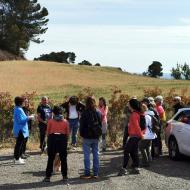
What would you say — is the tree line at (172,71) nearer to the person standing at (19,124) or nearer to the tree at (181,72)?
the tree at (181,72)

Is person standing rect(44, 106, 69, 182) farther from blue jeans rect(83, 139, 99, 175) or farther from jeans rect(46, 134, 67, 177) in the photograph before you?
blue jeans rect(83, 139, 99, 175)

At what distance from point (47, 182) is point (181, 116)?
4554mm

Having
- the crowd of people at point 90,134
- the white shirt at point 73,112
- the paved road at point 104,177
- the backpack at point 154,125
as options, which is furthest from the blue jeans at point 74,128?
the backpack at point 154,125

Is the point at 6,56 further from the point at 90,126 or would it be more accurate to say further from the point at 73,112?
the point at 90,126

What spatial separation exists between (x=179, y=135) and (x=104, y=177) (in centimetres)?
284

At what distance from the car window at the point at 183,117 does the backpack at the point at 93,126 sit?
320 centimetres

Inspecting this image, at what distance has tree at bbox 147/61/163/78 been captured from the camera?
104500mm

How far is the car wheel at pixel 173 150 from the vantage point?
14422mm

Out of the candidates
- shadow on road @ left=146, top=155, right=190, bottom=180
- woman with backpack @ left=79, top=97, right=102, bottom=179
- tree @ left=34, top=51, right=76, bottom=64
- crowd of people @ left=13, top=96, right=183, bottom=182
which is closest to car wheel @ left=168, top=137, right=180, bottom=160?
shadow on road @ left=146, top=155, right=190, bottom=180

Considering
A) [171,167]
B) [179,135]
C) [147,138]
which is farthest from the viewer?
[179,135]

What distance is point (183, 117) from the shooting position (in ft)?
47.7

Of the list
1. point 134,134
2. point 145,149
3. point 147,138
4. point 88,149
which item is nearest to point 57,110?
point 88,149

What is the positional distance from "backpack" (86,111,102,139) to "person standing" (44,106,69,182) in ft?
1.50

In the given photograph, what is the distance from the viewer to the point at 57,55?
118 meters
